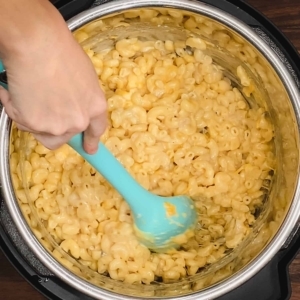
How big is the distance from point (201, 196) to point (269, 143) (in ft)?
0.54

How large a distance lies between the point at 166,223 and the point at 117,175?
0.51ft

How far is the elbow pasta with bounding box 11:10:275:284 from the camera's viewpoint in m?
0.89

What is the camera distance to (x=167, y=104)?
917 mm

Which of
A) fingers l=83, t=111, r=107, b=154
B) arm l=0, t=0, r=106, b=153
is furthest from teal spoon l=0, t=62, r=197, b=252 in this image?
arm l=0, t=0, r=106, b=153

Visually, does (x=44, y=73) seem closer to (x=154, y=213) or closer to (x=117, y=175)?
(x=117, y=175)

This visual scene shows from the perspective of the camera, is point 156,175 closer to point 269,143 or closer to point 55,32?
point 269,143

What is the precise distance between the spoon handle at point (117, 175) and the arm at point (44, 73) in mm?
207

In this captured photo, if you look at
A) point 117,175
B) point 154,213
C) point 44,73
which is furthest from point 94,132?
point 154,213

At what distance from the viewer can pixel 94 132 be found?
0.56 m

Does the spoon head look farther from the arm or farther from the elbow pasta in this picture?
the arm

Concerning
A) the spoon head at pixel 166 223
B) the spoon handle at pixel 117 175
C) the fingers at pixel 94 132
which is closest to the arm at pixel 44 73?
the fingers at pixel 94 132

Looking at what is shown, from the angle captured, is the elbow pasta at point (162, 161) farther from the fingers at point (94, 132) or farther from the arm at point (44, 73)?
the arm at point (44, 73)

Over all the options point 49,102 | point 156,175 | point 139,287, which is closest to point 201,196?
point 156,175

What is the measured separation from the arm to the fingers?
0.02 m
